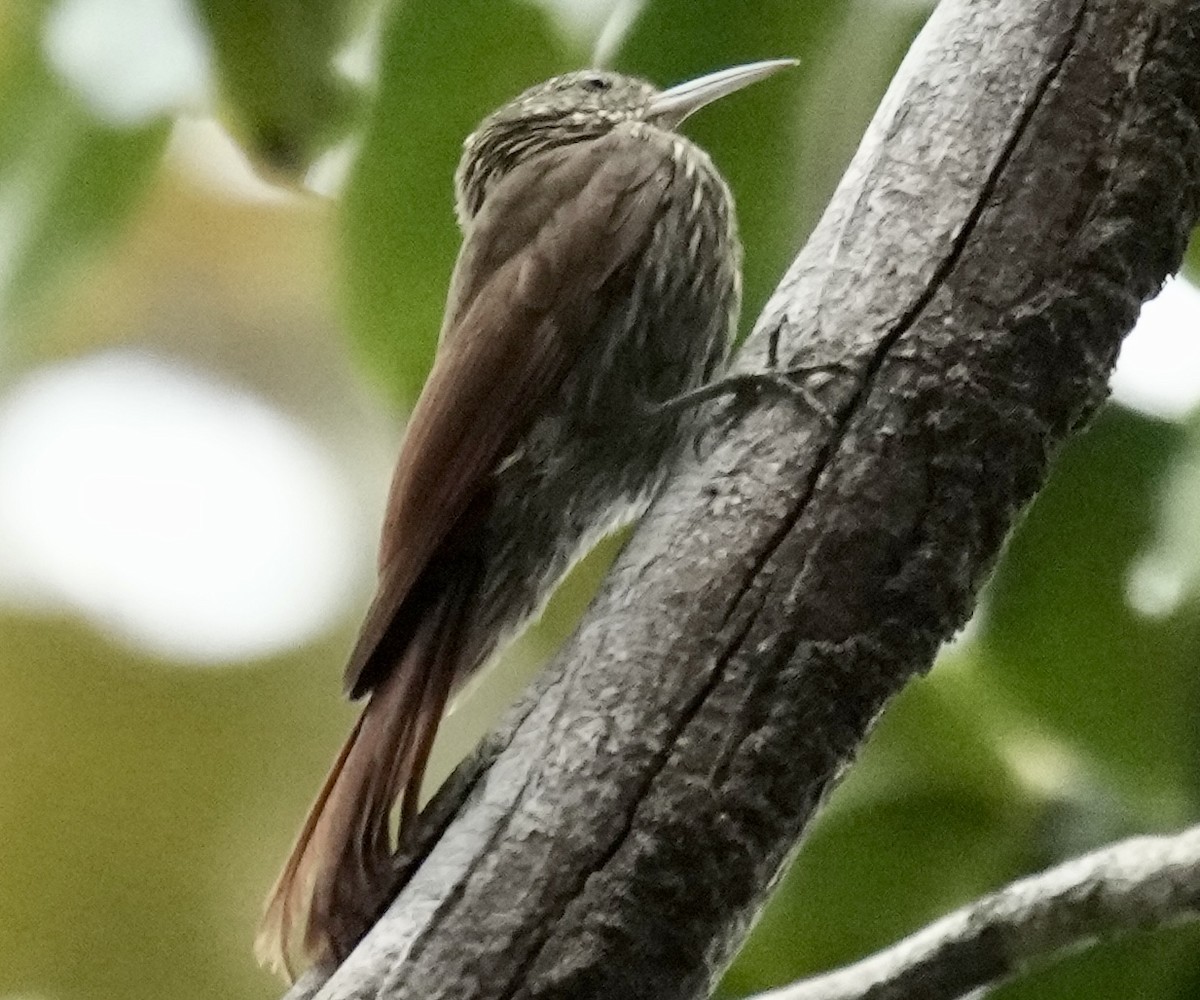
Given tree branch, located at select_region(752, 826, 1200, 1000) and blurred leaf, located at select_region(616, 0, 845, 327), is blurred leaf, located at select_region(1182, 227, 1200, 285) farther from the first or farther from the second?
tree branch, located at select_region(752, 826, 1200, 1000)

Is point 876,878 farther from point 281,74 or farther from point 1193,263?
point 281,74

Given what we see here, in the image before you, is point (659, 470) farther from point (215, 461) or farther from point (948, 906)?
point (215, 461)

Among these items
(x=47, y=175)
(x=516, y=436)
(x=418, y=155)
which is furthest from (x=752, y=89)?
(x=47, y=175)

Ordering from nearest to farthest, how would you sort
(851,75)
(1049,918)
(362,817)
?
(1049,918) → (362,817) → (851,75)

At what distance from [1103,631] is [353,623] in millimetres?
763

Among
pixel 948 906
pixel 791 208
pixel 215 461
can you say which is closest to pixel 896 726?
pixel 948 906

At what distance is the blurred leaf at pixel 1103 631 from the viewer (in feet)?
4.19

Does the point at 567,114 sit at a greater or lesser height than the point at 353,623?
greater

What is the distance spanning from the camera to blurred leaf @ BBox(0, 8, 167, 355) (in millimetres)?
1445

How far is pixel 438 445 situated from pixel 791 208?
551mm

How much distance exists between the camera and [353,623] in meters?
1.63

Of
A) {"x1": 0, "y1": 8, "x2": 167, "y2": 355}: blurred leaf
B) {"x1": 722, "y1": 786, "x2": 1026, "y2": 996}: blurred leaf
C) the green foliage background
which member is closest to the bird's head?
the green foliage background

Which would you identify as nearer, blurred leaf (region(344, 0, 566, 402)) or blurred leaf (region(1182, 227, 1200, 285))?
blurred leaf (region(1182, 227, 1200, 285))

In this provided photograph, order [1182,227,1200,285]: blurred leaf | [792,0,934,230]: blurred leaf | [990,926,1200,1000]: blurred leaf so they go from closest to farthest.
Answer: [990,926,1200,1000]: blurred leaf, [1182,227,1200,285]: blurred leaf, [792,0,934,230]: blurred leaf
